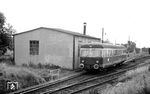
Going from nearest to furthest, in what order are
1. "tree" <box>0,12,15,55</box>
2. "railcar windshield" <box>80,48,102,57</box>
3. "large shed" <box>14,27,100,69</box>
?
"railcar windshield" <box>80,48,102,57</box> → "large shed" <box>14,27,100,69</box> → "tree" <box>0,12,15,55</box>

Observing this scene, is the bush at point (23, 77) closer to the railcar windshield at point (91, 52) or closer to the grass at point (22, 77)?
the grass at point (22, 77)

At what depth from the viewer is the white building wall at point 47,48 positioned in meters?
19.3

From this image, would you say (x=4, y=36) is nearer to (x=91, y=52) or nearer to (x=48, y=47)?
(x=48, y=47)

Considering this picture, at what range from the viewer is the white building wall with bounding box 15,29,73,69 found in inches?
762

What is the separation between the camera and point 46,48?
2041 centimetres

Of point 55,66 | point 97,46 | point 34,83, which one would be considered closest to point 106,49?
point 97,46

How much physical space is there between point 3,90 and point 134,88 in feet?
23.5

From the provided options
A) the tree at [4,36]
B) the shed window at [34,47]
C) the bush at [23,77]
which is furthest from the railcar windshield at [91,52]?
the tree at [4,36]

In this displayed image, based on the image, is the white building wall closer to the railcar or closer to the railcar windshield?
the railcar windshield

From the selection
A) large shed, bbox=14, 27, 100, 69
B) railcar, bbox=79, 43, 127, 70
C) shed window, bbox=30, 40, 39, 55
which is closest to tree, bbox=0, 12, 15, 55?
large shed, bbox=14, 27, 100, 69

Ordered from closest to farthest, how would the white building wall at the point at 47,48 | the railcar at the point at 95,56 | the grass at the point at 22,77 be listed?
the grass at the point at 22,77 < the railcar at the point at 95,56 < the white building wall at the point at 47,48

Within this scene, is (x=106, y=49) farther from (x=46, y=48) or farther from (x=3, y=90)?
(x=3, y=90)

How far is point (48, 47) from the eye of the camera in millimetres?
20312

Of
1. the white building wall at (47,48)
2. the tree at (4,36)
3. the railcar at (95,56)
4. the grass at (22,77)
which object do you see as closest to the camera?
the grass at (22,77)
